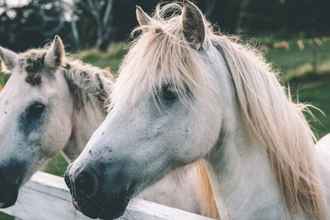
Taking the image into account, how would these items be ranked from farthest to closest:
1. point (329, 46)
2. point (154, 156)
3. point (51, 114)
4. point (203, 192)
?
point (329, 46) < point (51, 114) < point (203, 192) < point (154, 156)

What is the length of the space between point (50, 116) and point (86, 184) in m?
1.69

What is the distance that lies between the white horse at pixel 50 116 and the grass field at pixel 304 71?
7.46 ft

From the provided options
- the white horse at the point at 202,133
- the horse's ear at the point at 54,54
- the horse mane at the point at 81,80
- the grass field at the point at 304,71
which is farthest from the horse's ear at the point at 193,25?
the grass field at the point at 304,71

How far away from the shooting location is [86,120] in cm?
387

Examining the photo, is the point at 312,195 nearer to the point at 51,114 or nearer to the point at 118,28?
the point at 51,114

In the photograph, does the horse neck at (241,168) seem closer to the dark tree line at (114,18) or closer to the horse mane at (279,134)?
the horse mane at (279,134)

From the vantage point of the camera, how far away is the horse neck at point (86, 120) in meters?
3.86

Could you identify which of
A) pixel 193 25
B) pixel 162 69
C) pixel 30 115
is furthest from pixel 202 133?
pixel 30 115

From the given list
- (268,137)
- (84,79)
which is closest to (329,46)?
(84,79)

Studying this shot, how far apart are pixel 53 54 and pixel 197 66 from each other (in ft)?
5.90

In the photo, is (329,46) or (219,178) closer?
(219,178)

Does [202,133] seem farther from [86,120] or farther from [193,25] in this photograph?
[86,120]

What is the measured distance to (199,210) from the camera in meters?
3.43

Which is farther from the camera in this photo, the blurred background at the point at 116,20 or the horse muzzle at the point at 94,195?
the blurred background at the point at 116,20
